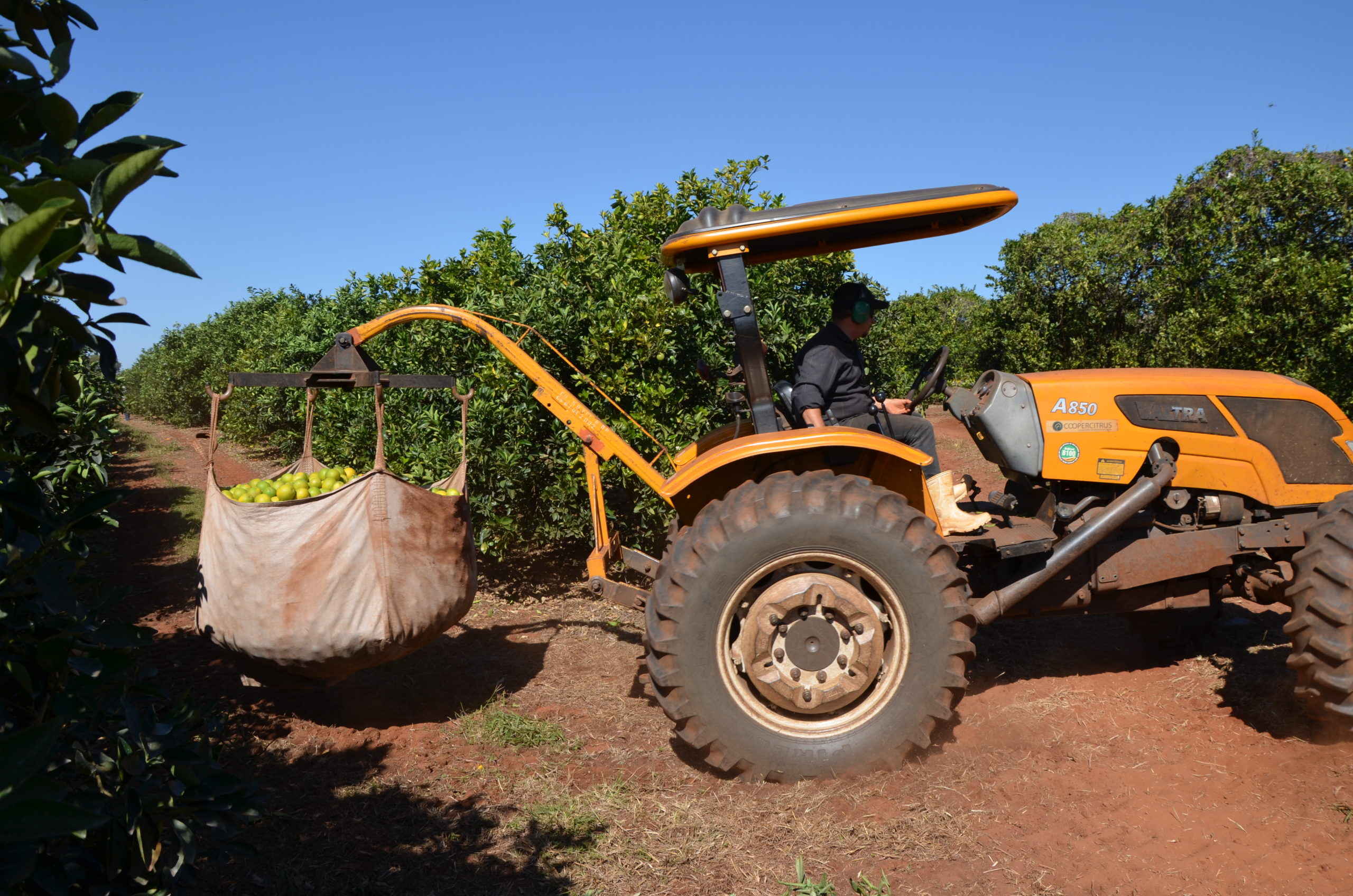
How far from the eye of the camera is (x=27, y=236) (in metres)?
1.05

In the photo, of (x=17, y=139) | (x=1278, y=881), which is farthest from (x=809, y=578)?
(x=17, y=139)

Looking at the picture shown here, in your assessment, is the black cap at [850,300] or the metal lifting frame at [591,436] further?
the black cap at [850,300]

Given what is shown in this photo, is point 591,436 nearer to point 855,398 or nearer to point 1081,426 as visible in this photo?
point 855,398

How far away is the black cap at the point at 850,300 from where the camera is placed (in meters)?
4.36

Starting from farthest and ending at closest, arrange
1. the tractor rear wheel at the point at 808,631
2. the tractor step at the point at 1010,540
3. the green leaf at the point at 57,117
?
the tractor step at the point at 1010,540 → the tractor rear wheel at the point at 808,631 → the green leaf at the point at 57,117

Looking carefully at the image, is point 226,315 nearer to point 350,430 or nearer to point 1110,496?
point 350,430

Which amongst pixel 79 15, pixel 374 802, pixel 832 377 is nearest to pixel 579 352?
pixel 832 377

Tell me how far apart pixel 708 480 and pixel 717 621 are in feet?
2.47

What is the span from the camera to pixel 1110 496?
4168mm

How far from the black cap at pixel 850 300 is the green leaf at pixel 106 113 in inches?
135

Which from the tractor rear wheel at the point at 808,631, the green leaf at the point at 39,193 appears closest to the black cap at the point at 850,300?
the tractor rear wheel at the point at 808,631

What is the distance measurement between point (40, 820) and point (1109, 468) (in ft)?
13.8

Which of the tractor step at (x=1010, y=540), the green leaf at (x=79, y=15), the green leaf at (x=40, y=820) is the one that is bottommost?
the tractor step at (x=1010, y=540)

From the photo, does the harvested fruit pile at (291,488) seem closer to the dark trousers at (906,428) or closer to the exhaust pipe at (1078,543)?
the dark trousers at (906,428)
